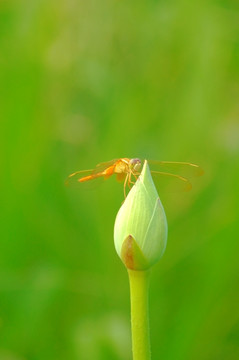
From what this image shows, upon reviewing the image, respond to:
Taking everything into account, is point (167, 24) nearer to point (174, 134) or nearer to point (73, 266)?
point (174, 134)

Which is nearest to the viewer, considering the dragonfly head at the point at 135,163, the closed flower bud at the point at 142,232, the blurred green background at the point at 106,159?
the closed flower bud at the point at 142,232

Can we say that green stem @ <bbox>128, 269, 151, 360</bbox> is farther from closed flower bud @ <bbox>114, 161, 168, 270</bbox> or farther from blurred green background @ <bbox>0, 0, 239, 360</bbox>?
blurred green background @ <bbox>0, 0, 239, 360</bbox>

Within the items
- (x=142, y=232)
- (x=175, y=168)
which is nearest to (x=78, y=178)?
(x=175, y=168)

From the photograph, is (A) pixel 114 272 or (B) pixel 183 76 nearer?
(A) pixel 114 272

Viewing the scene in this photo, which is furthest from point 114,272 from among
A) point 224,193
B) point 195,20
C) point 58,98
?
point 195,20

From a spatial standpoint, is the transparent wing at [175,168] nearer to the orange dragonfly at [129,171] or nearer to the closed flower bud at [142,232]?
the orange dragonfly at [129,171]

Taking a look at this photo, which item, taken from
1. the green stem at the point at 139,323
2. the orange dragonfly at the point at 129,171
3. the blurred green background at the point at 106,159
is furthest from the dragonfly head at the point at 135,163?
the blurred green background at the point at 106,159

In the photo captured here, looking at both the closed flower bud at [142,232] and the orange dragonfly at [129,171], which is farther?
the orange dragonfly at [129,171]
